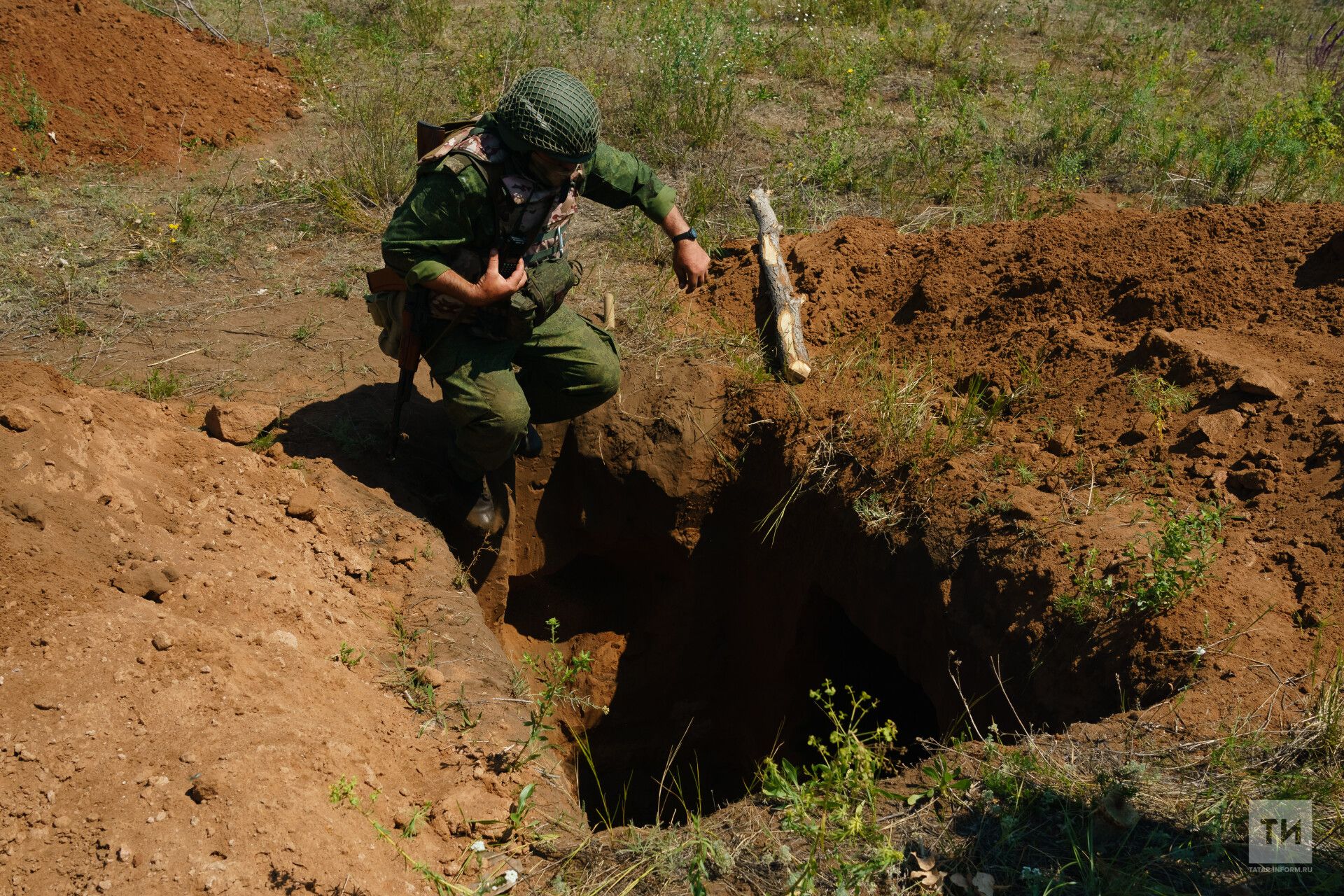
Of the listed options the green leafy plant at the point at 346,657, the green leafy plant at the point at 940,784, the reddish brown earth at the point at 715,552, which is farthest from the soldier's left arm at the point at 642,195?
the green leafy plant at the point at 940,784

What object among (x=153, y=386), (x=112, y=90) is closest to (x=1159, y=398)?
(x=153, y=386)

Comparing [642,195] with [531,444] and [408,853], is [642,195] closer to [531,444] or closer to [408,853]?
[531,444]

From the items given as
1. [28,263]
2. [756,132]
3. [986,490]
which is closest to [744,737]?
[986,490]

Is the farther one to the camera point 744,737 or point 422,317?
point 744,737

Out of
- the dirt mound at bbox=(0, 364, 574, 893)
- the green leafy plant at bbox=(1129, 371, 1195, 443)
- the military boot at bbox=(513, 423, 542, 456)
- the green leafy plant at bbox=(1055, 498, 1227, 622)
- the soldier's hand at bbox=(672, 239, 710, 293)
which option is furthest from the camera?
the military boot at bbox=(513, 423, 542, 456)

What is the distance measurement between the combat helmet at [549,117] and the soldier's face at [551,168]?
3 centimetres

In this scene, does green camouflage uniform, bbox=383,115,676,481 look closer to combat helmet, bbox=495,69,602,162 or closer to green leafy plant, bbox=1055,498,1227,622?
combat helmet, bbox=495,69,602,162

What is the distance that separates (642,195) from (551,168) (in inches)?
24.8

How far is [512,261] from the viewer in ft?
11.9

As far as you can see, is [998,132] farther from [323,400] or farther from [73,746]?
[73,746]

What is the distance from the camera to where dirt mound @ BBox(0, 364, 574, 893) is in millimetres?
2334

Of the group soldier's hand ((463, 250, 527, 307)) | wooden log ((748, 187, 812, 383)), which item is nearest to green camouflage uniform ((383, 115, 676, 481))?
soldier's hand ((463, 250, 527, 307))

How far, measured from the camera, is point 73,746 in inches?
96.3

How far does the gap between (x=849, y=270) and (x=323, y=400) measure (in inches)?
96.9
